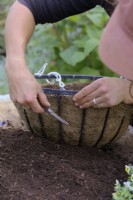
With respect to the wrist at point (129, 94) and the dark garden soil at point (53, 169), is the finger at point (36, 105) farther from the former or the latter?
the wrist at point (129, 94)

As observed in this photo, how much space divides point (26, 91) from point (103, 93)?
0.27m

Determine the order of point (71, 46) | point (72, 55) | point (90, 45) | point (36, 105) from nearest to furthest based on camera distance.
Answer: point (36, 105)
point (90, 45)
point (72, 55)
point (71, 46)

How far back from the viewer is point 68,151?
212 cm

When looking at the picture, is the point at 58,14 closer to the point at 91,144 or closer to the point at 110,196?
the point at 91,144

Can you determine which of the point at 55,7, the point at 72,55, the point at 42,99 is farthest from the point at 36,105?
the point at 72,55

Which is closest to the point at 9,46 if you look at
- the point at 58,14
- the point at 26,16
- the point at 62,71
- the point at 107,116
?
the point at 26,16

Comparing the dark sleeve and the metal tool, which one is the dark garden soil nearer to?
the metal tool

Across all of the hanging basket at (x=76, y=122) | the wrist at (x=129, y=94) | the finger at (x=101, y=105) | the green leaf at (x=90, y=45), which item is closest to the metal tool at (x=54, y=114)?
the hanging basket at (x=76, y=122)

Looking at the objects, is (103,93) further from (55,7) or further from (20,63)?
(55,7)

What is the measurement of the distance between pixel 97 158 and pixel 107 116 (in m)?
0.16

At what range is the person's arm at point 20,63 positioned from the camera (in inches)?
74.2

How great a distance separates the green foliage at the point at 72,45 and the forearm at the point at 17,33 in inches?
48.6

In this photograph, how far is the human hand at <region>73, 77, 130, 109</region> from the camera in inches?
77.2

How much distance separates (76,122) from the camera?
83.3 inches
